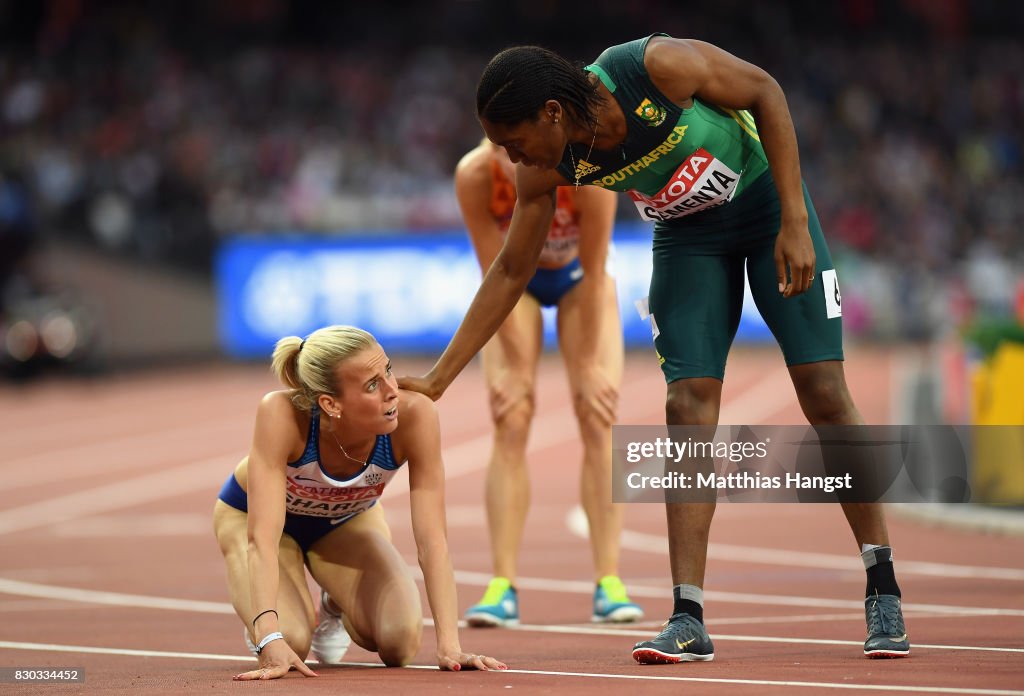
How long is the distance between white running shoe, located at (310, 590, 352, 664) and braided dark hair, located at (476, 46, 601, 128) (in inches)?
89.8

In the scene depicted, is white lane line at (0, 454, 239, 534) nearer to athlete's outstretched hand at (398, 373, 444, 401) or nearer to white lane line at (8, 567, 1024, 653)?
white lane line at (8, 567, 1024, 653)

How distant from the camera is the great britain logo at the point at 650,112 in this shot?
5055mm

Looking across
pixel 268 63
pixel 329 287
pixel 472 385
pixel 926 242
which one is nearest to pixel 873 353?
pixel 926 242

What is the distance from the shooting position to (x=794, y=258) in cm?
506

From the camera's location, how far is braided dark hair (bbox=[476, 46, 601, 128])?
4.90m

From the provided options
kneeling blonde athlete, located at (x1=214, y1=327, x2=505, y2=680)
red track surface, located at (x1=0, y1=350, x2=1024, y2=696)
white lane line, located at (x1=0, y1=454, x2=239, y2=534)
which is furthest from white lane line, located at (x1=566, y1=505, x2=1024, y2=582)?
white lane line, located at (x1=0, y1=454, x2=239, y2=534)

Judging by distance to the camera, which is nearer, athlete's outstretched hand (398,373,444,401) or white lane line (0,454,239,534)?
athlete's outstretched hand (398,373,444,401)

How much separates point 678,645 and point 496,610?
1.79 metres

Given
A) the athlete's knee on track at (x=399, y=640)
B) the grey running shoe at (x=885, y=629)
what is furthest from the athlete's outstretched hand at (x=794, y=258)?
the athlete's knee on track at (x=399, y=640)

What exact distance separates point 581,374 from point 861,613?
1704 mm

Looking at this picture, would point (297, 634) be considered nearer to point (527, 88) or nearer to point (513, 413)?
point (513, 413)

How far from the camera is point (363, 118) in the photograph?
31188 mm

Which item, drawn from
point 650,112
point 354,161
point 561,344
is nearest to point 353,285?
point 354,161

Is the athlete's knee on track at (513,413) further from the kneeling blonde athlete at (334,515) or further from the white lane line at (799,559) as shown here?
the kneeling blonde athlete at (334,515)
